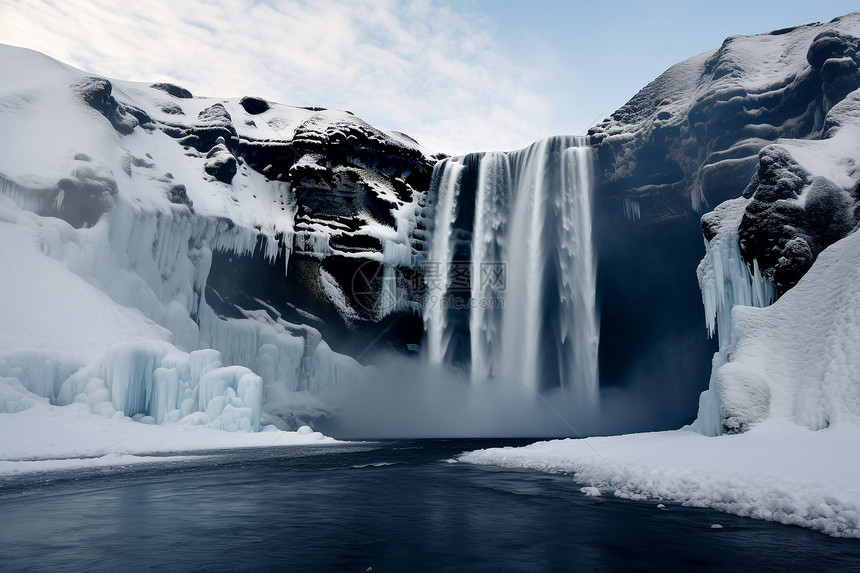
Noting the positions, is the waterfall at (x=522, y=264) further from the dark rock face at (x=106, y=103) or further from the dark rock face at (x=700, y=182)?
the dark rock face at (x=106, y=103)

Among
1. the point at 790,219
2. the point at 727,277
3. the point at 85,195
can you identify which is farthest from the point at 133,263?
the point at 790,219

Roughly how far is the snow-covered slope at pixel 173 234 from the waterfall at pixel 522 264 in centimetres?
448

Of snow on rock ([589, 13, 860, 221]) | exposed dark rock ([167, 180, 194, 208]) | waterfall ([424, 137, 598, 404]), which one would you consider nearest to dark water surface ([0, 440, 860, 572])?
exposed dark rock ([167, 180, 194, 208])

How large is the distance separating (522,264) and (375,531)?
114ft

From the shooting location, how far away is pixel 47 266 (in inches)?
1033

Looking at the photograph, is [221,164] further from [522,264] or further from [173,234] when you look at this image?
[522,264]

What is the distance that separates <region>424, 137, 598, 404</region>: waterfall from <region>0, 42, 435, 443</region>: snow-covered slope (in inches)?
176

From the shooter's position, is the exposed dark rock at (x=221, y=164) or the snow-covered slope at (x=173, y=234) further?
the exposed dark rock at (x=221, y=164)

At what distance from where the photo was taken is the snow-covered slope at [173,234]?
23.7 metres

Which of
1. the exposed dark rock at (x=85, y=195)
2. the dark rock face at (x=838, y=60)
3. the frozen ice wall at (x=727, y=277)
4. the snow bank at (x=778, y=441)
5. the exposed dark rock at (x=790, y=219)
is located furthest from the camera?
the exposed dark rock at (x=85, y=195)

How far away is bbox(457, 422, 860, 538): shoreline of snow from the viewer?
7371mm

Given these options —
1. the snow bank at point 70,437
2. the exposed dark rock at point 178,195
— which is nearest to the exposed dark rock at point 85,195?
the exposed dark rock at point 178,195

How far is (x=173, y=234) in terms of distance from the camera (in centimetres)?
3459

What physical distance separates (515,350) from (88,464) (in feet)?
98.4
